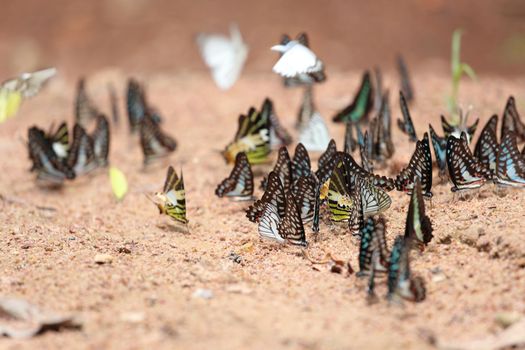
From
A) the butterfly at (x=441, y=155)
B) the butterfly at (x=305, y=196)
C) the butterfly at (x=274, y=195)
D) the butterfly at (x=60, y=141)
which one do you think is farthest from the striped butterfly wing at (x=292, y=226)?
the butterfly at (x=60, y=141)

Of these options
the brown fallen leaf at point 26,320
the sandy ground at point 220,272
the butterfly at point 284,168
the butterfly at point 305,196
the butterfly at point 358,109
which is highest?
the butterfly at point 358,109

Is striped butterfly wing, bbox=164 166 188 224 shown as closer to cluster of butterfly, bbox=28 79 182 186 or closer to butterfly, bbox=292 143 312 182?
butterfly, bbox=292 143 312 182

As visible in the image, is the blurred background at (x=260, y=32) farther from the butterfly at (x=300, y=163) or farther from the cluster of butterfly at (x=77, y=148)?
the butterfly at (x=300, y=163)

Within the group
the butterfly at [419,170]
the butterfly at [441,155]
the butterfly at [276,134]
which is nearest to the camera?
the butterfly at [419,170]

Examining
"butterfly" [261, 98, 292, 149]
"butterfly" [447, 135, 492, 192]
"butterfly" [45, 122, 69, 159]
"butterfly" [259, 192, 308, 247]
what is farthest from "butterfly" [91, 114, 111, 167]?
"butterfly" [447, 135, 492, 192]

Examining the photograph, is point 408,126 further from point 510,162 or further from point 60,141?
point 60,141

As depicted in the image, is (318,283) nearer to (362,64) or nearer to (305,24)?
(362,64)

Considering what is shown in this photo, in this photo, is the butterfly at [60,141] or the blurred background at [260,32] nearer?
the butterfly at [60,141]
